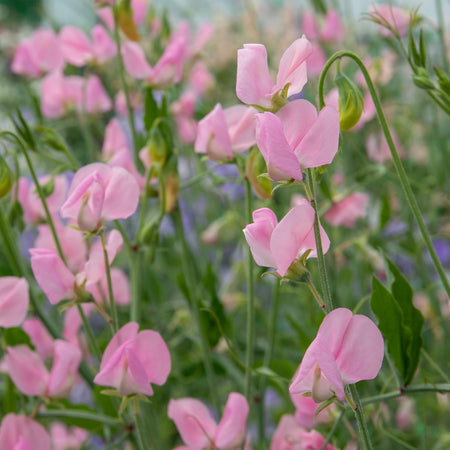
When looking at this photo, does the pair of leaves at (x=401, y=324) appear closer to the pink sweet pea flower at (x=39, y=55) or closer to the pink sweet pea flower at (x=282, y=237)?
the pink sweet pea flower at (x=282, y=237)

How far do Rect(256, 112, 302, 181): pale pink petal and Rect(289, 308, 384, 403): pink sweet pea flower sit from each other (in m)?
0.07

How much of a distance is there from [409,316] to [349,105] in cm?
13

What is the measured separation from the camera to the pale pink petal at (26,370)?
0.42 meters

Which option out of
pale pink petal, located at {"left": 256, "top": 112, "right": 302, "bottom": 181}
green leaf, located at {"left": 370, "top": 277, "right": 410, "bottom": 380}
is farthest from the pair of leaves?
pale pink petal, located at {"left": 256, "top": 112, "right": 302, "bottom": 181}

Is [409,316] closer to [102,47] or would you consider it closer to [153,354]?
[153,354]

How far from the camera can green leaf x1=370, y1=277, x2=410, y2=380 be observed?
35 cm

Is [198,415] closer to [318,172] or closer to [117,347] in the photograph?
[117,347]

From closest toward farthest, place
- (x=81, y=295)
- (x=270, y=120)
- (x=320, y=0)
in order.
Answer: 1. (x=270, y=120)
2. (x=81, y=295)
3. (x=320, y=0)

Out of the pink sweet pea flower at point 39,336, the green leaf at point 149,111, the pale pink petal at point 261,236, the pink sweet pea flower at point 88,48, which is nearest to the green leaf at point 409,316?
the pale pink petal at point 261,236

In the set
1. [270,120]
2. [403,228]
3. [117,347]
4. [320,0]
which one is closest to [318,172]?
[270,120]

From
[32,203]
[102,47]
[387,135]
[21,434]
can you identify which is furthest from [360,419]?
[102,47]

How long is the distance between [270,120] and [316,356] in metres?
0.10

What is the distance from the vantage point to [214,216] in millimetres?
1010

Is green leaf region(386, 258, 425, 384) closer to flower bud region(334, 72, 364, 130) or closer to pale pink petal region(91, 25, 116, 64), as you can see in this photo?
flower bud region(334, 72, 364, 130)
